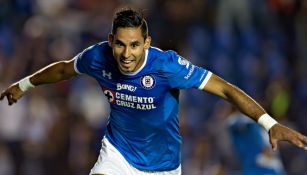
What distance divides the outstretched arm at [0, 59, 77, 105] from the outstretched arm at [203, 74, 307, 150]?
3.94 feet

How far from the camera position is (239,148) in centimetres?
1059

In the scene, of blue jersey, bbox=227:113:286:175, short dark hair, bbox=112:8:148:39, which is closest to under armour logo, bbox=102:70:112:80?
short dark hair, bbox=112:8:148:39

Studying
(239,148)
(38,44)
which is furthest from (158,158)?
(38,44)

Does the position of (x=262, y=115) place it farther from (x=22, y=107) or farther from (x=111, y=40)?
Result: (x=22, y=107)

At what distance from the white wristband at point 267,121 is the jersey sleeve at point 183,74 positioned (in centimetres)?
54

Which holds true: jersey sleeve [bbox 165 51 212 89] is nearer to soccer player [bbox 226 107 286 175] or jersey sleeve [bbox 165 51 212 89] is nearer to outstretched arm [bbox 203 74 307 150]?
outstretched arm [bbox 203 74 307 150]

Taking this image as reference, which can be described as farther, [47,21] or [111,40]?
[47,21]

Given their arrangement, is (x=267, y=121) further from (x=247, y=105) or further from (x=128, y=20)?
(x=128, y=20)

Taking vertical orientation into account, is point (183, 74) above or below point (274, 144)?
above

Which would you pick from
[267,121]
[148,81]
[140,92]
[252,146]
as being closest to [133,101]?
[140,92]

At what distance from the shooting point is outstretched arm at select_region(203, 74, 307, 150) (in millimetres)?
6773

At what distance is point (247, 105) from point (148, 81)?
2.63 ft

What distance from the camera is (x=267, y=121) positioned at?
7.00m

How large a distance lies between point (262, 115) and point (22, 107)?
676 centimetres
